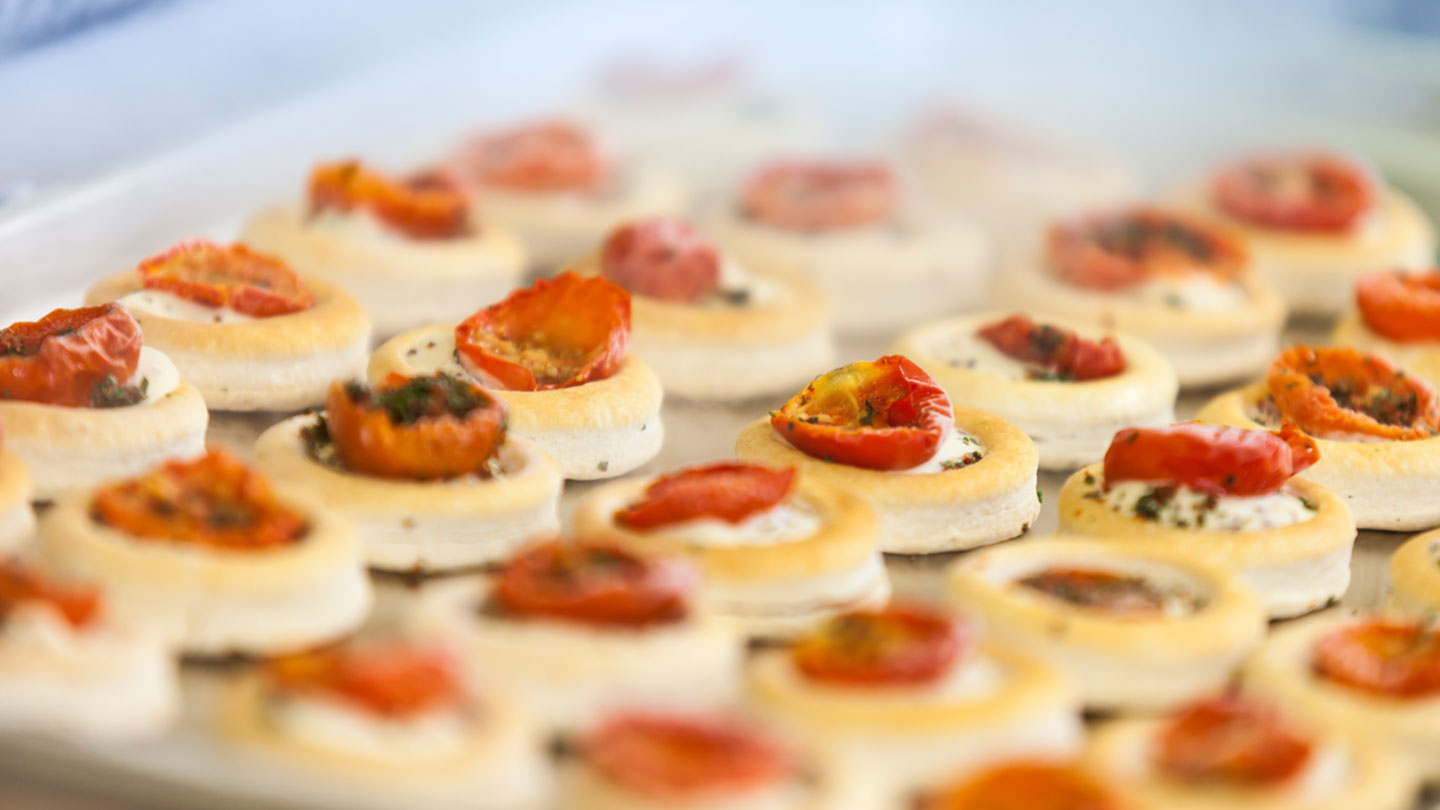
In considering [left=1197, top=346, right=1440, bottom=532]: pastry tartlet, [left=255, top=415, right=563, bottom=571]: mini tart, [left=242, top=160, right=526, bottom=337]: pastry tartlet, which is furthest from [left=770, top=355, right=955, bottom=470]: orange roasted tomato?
[left=242, top=160, right=526, bottom=337]: pastry tartlet

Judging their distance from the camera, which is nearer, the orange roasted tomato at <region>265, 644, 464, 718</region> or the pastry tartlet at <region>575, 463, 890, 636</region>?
the orange roasted tomato at <region>265, 644, 464, 718</region>

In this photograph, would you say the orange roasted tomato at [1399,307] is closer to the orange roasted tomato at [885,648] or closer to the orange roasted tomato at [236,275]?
the orange roasted tomato at [885,648]

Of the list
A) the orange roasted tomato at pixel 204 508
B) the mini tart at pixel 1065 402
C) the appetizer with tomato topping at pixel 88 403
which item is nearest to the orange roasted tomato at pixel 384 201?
the appetizer with tomato topping at pixel 88 403

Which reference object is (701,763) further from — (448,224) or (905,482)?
(448,224)

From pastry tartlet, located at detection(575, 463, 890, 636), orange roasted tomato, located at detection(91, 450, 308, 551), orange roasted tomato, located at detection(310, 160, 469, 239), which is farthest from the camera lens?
orange roasted tomato, located at detection(310, 160, 469, 239)

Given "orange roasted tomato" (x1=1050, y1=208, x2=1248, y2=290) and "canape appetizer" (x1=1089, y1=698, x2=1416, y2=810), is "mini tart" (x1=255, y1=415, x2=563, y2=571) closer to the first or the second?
"canape appetizer" (x1=1089, y1=698, x2=1416, y2=810)

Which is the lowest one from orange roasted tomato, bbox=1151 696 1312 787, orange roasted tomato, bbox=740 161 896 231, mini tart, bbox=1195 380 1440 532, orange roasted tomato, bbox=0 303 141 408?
mini tart, bbox=1195 380 1440 532

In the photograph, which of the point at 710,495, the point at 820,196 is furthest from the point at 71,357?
the point at 820,196
